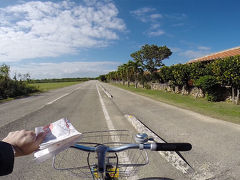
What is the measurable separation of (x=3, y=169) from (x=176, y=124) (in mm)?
6236

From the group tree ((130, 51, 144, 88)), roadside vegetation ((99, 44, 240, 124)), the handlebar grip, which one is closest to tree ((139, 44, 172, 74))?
tree ((130, 51, 144, 88))

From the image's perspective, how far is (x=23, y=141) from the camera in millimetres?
1131

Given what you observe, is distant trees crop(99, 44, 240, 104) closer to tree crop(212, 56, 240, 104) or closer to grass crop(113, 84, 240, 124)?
tree crop(212, 56, 240, 104)

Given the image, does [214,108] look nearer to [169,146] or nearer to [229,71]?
[229,71]

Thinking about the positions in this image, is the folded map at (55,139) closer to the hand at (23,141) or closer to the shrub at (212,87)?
the hand at (23,141)

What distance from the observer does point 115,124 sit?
6.61 meters

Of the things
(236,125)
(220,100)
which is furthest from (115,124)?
(220,100)

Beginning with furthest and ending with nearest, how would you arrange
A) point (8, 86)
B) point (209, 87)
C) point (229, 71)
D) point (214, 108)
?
point (8, 86), point (209, 87), point (229, 71), point (214, 108)

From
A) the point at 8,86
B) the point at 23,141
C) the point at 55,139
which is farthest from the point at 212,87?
the point at 8,86

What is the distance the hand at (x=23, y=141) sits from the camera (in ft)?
3.67

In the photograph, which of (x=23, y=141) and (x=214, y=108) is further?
(x=214, y=108)

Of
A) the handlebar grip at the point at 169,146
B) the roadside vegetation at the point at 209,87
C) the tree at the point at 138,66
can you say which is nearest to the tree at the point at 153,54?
the tree at the point at 138,66

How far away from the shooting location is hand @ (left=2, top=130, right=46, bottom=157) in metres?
1.12

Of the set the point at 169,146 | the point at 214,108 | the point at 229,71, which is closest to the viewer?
the point at 169,146
